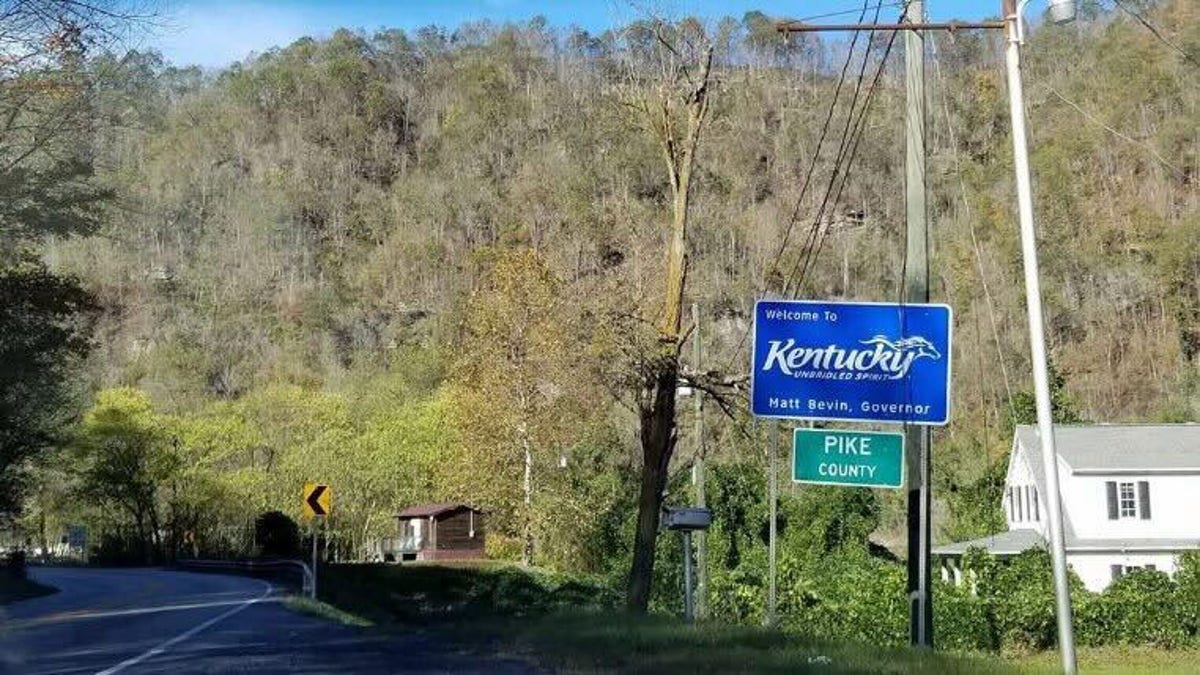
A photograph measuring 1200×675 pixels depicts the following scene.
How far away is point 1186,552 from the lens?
43.4 meters

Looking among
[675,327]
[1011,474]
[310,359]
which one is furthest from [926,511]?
[310,359]

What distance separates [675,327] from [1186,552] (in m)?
27.8

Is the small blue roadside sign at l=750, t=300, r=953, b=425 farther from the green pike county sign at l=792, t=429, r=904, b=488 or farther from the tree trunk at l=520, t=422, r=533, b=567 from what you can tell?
the tree trunk at l=520, t=422, r=533, b=567

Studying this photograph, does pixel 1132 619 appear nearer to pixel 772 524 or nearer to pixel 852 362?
pixel 772 524

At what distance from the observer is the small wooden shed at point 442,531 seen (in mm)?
79562

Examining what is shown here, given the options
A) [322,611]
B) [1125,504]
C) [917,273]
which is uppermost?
[917,273]

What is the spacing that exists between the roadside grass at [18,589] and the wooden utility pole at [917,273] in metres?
28.6

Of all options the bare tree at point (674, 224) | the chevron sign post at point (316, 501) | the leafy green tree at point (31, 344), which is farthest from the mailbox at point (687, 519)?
the leafy green tree at point (31, 344)

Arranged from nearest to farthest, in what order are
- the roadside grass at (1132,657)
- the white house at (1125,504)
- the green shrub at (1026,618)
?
the roadside grass at (1132,657), the green shrub at (1026,618), the white house at (1125,504)

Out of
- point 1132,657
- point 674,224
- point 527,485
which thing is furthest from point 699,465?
point 527,485

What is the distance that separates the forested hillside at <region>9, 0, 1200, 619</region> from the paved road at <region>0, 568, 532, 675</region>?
7.27 metres

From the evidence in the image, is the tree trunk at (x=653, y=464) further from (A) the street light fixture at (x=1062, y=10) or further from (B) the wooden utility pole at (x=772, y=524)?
(A) the street light fixture at (x=1062, y=10)

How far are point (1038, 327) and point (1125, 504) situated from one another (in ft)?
127

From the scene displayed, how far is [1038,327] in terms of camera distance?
13.3 meters
